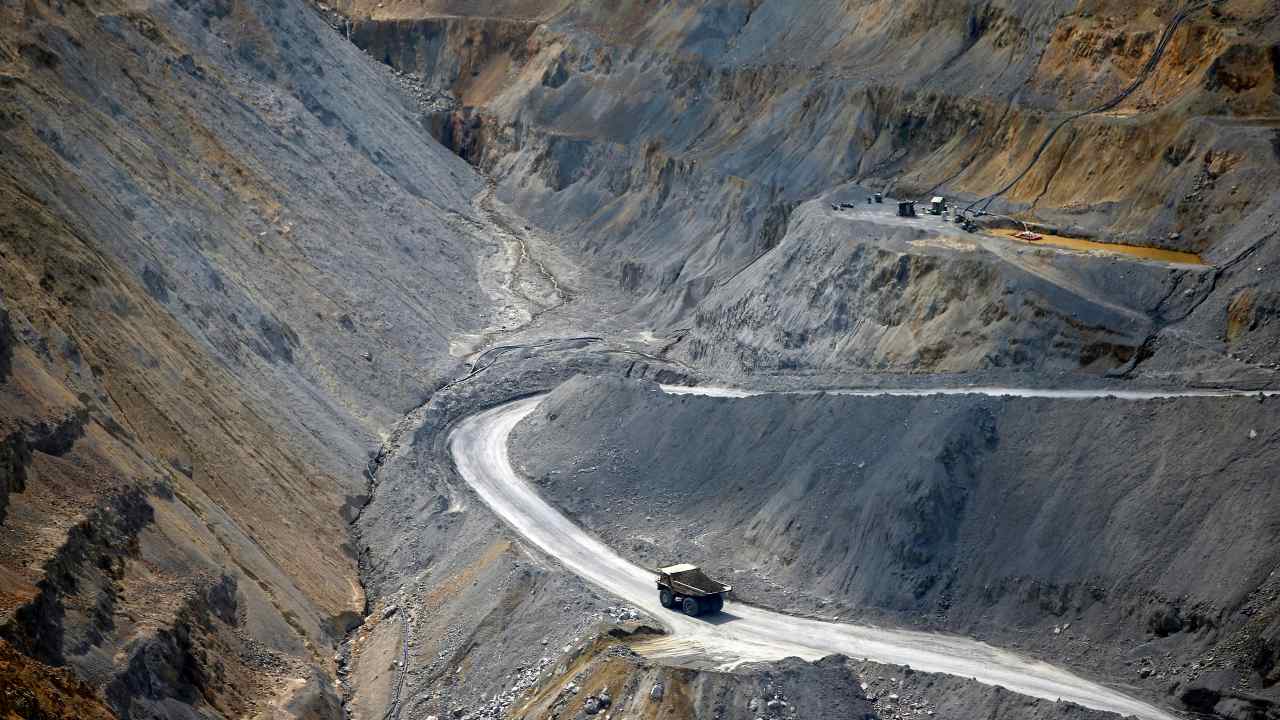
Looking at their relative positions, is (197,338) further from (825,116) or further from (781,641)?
(825,116)

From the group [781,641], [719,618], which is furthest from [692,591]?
[781,641]

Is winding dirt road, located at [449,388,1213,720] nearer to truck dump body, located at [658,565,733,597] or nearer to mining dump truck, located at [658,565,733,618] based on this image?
mining dump truck, located at [658,565,733,618]

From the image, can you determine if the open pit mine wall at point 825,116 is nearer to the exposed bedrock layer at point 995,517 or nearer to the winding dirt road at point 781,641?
the exposed bedrock layer at point 995,517

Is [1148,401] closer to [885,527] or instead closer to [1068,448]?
[1068,448]

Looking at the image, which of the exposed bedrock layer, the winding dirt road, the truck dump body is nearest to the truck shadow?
the winding dirt road

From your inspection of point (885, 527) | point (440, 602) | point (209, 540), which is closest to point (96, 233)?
point (209, 540)

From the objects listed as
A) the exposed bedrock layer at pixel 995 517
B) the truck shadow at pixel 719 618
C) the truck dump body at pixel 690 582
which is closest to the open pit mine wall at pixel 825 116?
the exposed bedrock layer at pixel 995 517
